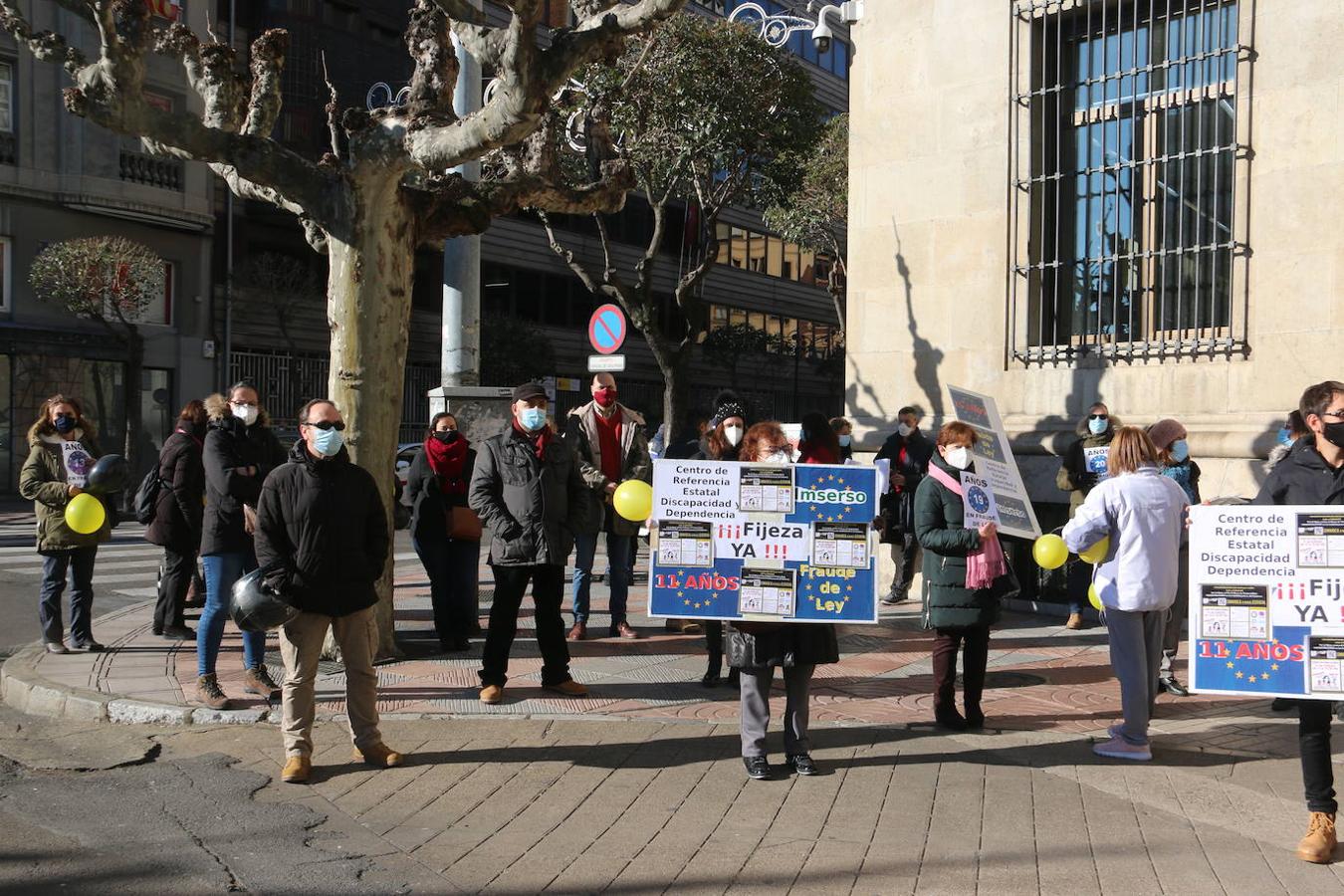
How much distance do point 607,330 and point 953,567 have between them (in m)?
7.79

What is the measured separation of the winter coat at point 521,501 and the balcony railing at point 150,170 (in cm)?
2403

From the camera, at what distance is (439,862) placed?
475 centimetres

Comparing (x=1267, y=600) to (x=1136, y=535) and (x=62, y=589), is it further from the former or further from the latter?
(x=62, y=589)

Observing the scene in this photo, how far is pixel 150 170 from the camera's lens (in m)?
28.9

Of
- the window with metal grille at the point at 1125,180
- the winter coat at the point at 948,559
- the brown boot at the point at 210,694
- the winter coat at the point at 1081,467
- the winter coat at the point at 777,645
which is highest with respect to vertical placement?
the window with metal grille at the point at 1125,180

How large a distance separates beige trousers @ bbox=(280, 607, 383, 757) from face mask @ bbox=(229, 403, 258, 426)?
2408 millimetres

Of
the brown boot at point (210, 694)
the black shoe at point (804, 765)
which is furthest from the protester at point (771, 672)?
the brown boot at point (210, 694)

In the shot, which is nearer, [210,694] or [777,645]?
[777,645]

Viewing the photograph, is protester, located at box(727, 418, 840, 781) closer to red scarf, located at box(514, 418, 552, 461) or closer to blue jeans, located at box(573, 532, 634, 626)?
red scarf, located at box(514, 418, 552, 461)

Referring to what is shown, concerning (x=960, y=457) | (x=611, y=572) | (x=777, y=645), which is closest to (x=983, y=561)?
(x=960, y=457)

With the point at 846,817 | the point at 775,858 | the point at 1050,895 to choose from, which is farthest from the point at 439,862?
the point at 1050,895

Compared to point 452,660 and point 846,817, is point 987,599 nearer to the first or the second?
point 846,817

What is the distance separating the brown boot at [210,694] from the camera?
7008 mm

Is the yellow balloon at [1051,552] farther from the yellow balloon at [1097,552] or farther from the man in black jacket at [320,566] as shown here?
the man in black jacket at [320,566]
